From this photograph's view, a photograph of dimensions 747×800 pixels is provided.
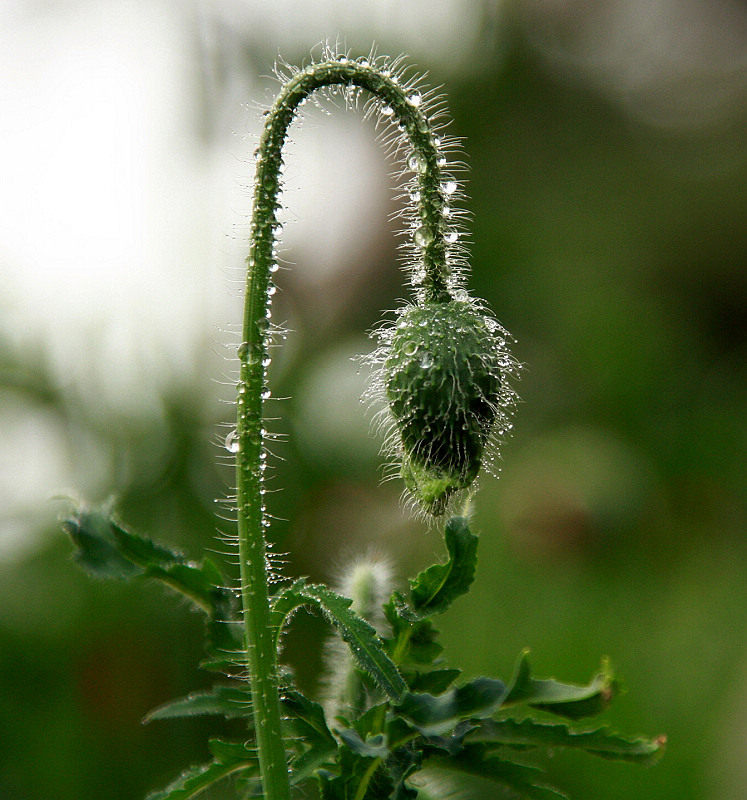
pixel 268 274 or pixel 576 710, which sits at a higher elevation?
pixel 268 274

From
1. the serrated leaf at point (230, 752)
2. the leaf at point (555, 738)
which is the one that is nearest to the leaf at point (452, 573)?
the leaf at point (555, 738)

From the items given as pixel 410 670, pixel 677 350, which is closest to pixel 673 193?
pixel 677 350

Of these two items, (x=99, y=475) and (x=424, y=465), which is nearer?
(x=424, y=465)

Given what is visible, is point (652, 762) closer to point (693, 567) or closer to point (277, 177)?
point (277, 177)

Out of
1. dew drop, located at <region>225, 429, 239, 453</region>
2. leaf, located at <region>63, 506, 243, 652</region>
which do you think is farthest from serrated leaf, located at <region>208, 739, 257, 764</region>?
dew drop, located at <region>225, 429, 239, 453</region>

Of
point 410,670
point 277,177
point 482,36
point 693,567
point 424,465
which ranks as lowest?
point 410,670

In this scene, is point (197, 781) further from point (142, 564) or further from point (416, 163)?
point (416, 163)
